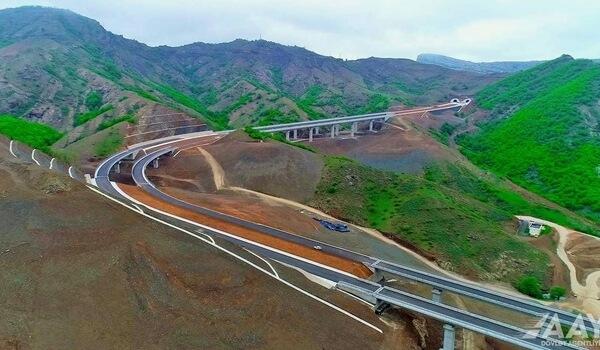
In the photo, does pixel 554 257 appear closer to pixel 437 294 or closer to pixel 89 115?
pixel 437 294

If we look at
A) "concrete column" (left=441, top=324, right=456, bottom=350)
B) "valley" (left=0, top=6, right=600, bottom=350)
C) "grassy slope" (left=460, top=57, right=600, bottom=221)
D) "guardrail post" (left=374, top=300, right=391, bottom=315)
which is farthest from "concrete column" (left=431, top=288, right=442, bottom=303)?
"grassy slope" (left=460, top=57, right=600, bottom=221)

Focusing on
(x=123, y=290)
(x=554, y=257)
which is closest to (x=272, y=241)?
(x=123, y=290)

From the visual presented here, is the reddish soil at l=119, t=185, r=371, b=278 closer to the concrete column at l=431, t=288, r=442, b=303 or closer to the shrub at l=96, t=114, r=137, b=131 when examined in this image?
the concrete column at l=431, t=288, r=442, b=303

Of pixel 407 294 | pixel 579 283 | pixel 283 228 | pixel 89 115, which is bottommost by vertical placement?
pixel 579 283

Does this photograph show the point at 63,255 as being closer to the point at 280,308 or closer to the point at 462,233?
the point at 280,308

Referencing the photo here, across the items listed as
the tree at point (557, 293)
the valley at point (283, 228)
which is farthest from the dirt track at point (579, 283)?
the tree at point (557, 293)

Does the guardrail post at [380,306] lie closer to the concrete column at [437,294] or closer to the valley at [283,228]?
the valley at [283,228]
